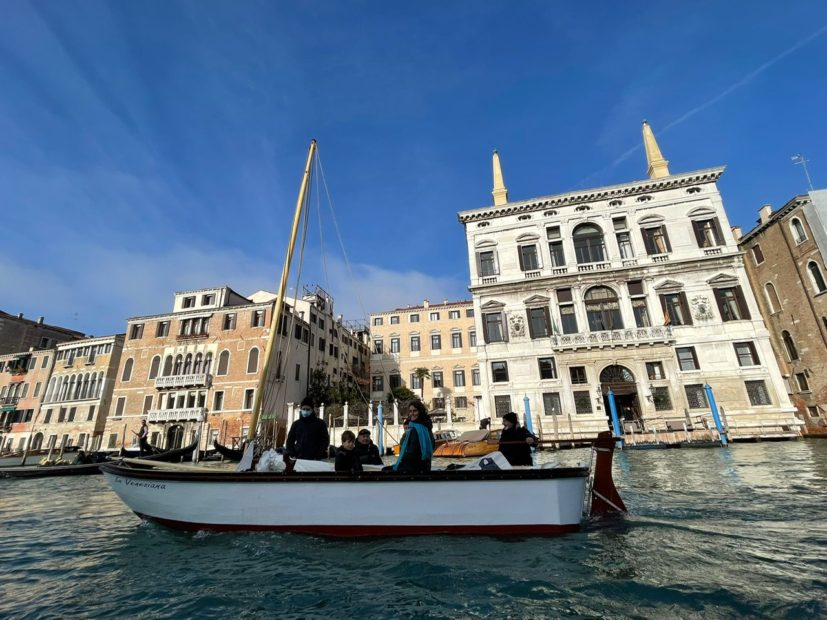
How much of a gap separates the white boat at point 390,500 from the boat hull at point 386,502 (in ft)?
0.04

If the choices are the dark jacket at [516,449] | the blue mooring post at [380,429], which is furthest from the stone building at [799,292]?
the dark jacket at [516,449]

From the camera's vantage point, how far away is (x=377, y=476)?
5348 mm

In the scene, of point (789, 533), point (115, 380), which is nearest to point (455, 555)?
point (789, 533)

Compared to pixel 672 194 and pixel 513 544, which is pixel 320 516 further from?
pixel 672 194

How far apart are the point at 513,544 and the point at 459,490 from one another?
0.89 metres

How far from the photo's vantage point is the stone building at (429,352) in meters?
38.8

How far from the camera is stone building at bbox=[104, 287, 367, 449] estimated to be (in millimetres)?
28109

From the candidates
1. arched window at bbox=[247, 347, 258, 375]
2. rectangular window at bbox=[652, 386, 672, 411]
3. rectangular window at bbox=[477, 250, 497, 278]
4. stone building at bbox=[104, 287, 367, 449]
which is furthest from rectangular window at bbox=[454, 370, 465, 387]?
arched window at bbox=[247, 347, 258, 375]

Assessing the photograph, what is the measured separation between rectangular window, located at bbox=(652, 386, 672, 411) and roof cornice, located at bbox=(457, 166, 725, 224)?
507 inches

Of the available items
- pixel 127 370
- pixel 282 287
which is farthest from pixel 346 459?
pixel 127 370

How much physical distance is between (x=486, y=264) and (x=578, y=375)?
9570mm

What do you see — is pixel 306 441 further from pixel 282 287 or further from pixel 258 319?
pixel 258 319

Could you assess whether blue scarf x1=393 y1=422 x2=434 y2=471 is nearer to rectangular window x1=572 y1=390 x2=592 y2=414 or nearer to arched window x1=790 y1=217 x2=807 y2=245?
rectangular window x1=572 y1=390 x2=592 y2=414

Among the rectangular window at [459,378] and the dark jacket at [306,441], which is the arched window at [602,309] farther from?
the dark jacket at [306,441]
